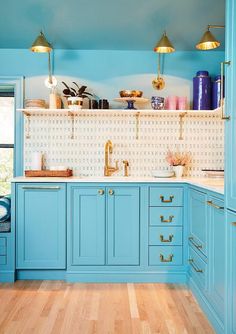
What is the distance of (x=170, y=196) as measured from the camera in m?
3.22

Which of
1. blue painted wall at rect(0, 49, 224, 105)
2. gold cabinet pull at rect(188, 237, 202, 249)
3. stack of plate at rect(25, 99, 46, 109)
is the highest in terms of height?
blue painted wall at rect(0, 49, 224, 105)

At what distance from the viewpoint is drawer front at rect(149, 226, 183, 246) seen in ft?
10.6

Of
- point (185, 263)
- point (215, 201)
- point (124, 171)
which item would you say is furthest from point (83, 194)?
point (215, 201)

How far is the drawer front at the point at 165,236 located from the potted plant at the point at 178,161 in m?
0.67

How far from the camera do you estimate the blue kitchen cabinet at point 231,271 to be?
190cm

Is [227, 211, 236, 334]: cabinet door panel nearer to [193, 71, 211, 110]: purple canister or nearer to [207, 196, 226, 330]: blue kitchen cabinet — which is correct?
[207, 196, 226, 330]: blue kitchen cabinet

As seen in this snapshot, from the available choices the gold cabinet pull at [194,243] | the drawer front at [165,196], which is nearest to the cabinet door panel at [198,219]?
the gold cabinet pull at [194,243]

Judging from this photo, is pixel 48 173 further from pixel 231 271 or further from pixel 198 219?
pixel 231 271

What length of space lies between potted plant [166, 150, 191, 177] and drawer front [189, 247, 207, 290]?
869mm

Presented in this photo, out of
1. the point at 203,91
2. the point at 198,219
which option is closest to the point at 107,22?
the point at 203,91

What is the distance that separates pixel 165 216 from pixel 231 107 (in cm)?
149

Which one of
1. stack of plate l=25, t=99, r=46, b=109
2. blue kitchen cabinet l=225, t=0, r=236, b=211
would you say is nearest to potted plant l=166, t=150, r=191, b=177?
stack of plate l=25, t=99, r=46, b=109

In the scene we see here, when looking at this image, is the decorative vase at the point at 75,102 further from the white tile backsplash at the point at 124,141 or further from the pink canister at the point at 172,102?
the pink canister at the point at 172,102

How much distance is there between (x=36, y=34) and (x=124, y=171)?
1.59m
